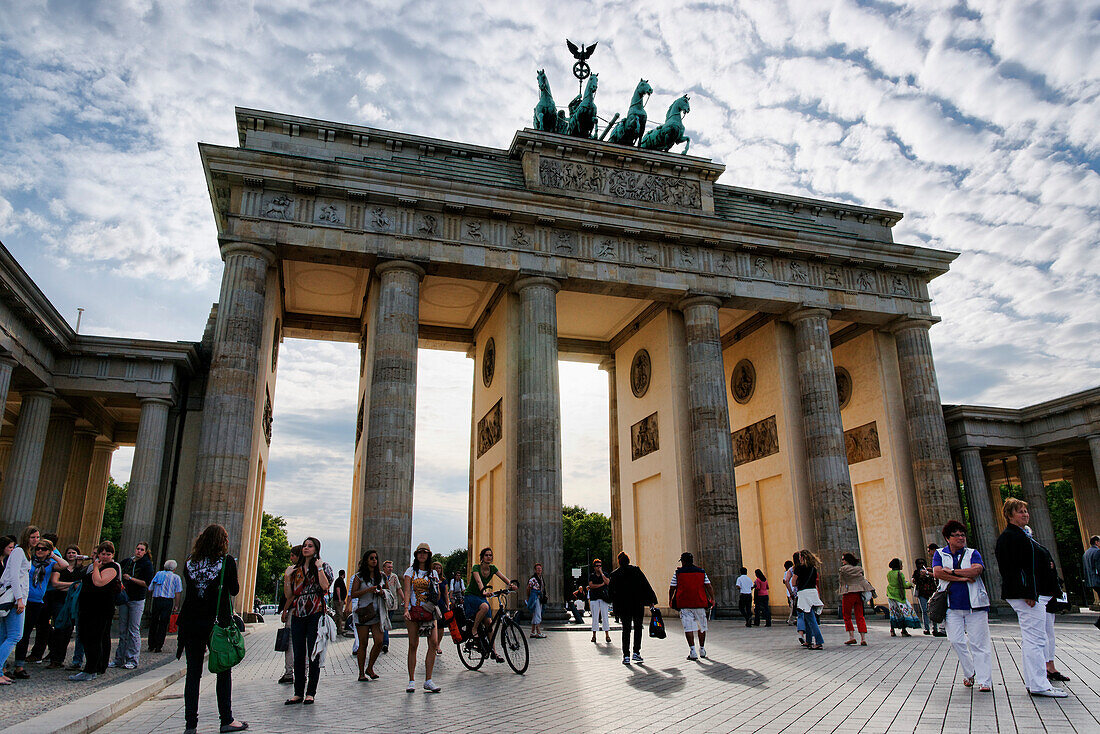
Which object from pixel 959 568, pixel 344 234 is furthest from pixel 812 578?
pixel 344 234

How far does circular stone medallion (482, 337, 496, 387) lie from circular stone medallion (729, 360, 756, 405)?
36.0 ft

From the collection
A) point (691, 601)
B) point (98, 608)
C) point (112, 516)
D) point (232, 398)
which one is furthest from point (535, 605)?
point (112, 516)

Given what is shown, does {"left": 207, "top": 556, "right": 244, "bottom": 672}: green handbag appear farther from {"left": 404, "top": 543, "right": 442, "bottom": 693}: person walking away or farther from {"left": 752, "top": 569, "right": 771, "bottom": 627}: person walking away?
{"left": 752, "top": 569, "right": 771, "bottom": 627}: person walking away

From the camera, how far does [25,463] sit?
68.2 feet

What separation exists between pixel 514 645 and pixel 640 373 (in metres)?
20.4

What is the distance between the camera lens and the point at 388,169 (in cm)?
2406

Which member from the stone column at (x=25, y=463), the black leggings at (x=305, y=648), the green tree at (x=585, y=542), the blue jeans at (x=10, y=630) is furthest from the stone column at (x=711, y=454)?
the green tree at (x=585, y=542)

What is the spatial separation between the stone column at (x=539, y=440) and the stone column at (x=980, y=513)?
53.4 ft

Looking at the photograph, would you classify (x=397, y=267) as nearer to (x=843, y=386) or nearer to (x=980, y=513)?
(x=843, y=386)

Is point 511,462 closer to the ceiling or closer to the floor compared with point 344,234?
closer to the floor

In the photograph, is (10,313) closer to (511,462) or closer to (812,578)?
(511,462)

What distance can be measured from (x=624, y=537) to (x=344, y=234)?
16.5 meters

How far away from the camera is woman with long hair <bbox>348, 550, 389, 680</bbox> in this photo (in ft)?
33.0

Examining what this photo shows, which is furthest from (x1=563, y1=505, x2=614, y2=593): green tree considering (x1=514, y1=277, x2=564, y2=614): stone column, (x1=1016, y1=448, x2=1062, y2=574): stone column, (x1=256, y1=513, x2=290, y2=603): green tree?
(x1=514, y1=277, x2=564, y2=614): stone column
